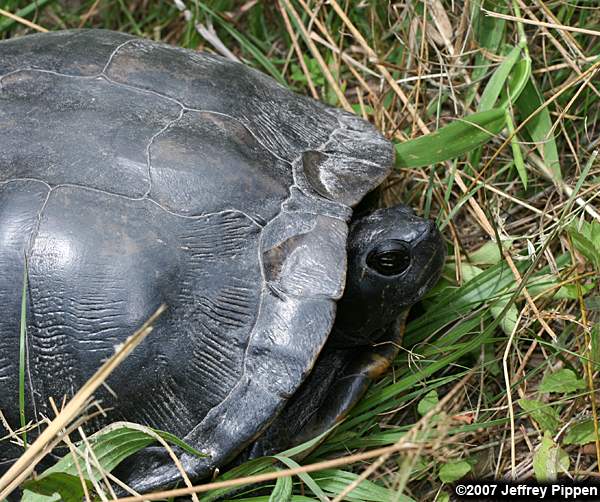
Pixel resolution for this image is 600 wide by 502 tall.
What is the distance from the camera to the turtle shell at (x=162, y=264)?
1.77 m

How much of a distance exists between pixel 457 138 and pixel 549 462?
0.88 meters

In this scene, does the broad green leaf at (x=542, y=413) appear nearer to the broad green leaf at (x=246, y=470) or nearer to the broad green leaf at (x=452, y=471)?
the broad green leaf at (x=452, y=471)

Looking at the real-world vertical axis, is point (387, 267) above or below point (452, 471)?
above

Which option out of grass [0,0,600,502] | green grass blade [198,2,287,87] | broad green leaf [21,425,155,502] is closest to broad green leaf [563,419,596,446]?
grass [0,0,600,502]

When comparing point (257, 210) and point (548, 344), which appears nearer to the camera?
point (257, 210)

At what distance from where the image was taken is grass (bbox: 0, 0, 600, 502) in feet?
6.57

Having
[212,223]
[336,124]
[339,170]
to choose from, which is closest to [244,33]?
[336,124]

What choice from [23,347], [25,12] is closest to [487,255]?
[23,347]

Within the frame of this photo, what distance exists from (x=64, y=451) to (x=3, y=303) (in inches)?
15.2

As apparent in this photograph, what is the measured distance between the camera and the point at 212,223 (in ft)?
6.00

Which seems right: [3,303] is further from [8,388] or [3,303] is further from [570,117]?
[570,117]

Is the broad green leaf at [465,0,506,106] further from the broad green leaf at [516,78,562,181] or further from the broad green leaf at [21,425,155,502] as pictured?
the broad green leaf at [21,425,155,502]

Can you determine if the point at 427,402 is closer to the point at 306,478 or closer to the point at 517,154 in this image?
the point at 306,478

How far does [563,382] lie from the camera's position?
78.7 inches
